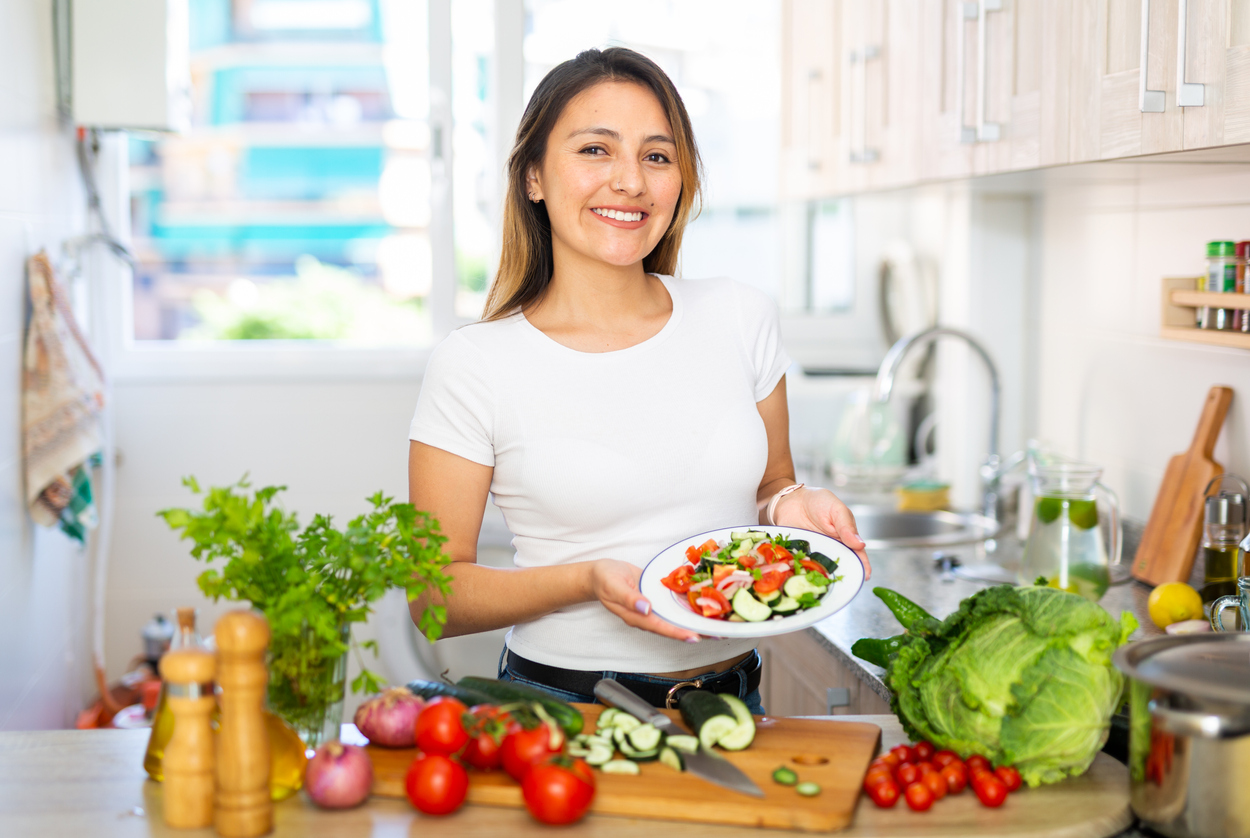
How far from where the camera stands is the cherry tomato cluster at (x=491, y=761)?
1.02 m

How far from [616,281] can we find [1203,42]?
2.40 ft

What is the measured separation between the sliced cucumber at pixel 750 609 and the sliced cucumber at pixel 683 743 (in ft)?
0.47

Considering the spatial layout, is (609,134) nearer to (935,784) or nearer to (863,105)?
(935,784)

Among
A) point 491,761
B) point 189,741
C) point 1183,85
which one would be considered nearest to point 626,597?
point 491,761

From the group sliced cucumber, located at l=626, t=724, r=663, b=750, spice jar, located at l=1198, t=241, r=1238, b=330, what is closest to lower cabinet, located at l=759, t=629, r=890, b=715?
sliced cucumber, located at l=626, t=724, r=663, b=750

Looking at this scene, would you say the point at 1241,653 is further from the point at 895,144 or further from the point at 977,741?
the point at 895,144

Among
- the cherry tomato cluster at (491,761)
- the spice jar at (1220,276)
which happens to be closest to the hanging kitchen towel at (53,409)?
the cherry tomato cluster at (491,761)

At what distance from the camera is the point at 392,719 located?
45.6 inches

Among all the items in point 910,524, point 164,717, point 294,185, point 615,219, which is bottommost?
point 910,524

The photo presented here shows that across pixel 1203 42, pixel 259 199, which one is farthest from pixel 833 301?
pixel 1203 42

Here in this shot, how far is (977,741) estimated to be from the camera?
3.62ft

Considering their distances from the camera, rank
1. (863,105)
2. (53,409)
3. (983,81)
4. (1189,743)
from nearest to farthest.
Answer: (1189,743)
(983,81)
(53,409)
(863,105)

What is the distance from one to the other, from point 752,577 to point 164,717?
598 mm

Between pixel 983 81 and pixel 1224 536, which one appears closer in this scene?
pixel 1224 536
